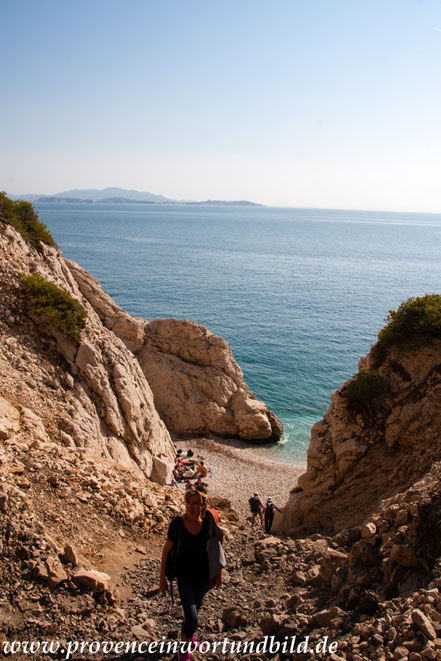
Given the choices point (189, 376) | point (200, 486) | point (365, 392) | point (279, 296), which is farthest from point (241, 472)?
point (279, 296)

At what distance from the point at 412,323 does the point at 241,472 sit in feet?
55.6

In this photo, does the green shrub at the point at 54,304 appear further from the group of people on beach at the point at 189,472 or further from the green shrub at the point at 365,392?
the green shrub at the point at 365,392

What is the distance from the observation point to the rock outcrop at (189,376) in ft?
116

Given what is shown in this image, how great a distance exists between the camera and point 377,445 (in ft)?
55.4

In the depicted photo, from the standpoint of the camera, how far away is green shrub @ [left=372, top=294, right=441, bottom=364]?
17.3 meters

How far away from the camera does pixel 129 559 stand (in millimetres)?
10156

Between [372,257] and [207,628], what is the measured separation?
142 meters

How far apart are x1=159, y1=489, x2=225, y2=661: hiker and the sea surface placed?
2833cm

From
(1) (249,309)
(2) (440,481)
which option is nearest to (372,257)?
(1) (249,309)

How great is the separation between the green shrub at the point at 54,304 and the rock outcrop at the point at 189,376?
Result: 1425 centimetres

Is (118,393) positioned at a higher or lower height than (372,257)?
lower

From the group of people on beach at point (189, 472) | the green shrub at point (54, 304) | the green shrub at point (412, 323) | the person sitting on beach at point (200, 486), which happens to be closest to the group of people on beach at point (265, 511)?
the person sitting on beach at point (200, 486)

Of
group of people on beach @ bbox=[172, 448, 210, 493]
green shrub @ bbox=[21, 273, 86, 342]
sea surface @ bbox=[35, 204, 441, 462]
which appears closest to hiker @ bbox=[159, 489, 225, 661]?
green shrub @ bbox=[21, 273, 86, 342]

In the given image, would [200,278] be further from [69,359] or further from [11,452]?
[11,452]
